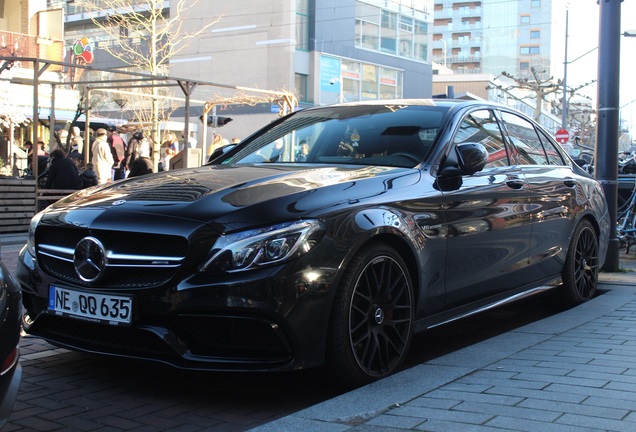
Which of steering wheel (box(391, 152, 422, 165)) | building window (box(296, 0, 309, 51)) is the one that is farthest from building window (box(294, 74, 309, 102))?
steering wheel (box(391, 152, 422, 165))

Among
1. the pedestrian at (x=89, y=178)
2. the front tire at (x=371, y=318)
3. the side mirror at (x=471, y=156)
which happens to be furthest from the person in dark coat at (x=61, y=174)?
the front tire at (x=371, y=318)

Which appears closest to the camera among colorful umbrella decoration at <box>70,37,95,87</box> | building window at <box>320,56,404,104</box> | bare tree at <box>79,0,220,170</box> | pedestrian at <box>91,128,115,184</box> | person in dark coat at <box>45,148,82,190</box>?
person in dark coat at <box>45,148,82,190</box>

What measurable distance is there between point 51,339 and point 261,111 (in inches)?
1427

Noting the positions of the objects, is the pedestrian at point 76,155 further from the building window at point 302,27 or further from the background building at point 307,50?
the building window at point 302,27

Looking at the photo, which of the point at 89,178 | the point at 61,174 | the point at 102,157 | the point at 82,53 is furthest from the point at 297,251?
the point at 82,53

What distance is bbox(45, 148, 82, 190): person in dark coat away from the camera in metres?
13.6

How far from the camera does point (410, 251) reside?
165 inches

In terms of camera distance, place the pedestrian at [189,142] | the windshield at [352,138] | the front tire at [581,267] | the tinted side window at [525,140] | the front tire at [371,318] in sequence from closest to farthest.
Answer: the front tire at [371,318], the windshield at [352,138], the tinted side window at [525,140], the front tire at [581,267], the pedestrian at [189,142]

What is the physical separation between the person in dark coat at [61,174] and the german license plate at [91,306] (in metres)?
10.3

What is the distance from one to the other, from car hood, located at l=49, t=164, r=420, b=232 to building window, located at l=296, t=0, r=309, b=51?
3603cm

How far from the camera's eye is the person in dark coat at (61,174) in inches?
536

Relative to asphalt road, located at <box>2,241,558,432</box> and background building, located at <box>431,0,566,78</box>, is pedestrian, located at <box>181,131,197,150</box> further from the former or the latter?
background building, located at <box>431,0,566,78</box>

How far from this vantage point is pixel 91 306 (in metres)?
3.68

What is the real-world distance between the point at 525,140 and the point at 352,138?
67.3 inches
